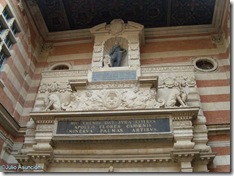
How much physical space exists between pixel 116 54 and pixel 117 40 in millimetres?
960

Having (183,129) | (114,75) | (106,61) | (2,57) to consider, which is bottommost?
(183,129)

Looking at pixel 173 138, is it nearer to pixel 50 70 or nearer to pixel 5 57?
pixel 50 70

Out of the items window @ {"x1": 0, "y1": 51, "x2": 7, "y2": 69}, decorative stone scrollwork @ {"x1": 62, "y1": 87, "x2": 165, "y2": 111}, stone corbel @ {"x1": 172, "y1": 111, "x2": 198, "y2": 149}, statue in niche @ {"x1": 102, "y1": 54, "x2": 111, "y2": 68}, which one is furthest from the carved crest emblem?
stone corbel @ {"x1": 172, "y1": 111, "x2": 198, "y2": 149}

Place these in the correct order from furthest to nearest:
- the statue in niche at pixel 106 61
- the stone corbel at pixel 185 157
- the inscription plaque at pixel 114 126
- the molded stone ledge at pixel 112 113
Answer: the statue in niche at pixel 106 61 → the molded stone ledge at pixel 112 113 → the inscription plaque at pixel 114 126 → the stone corbel at pixel 185 157

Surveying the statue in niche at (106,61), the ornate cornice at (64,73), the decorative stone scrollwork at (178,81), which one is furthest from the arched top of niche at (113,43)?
the decorative stone scrollwork at (178,81)

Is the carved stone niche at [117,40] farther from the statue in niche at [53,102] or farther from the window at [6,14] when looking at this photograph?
the window at [6,14]

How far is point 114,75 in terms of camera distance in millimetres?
9945

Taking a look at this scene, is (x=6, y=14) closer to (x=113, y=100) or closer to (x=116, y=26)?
(x=116, y=26)

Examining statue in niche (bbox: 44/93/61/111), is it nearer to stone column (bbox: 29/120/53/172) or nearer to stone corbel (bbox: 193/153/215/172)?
stone column (bbox: 29/120/53/172)

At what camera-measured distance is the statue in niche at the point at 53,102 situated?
353 inches

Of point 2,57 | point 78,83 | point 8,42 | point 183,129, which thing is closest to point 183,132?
point 183,129

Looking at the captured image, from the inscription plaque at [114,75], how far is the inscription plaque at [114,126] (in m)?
2.01

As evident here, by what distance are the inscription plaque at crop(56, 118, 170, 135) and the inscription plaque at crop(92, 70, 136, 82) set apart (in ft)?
6.59

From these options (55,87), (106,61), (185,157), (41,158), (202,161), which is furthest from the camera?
(106,61)
